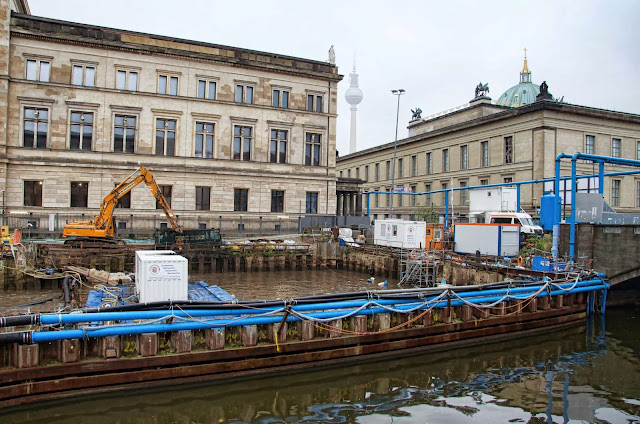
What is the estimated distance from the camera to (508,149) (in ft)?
172

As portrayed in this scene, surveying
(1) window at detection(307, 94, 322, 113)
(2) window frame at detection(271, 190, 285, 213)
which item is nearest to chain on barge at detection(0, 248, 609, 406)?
(2) window frame at detection(271, 190, 285, 213)

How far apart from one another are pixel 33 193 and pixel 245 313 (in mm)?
34769

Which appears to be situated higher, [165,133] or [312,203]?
[165,133]

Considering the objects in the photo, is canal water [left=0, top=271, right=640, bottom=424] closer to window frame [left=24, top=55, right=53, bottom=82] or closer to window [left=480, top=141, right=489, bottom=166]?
window frame [left=24, top=55, right=53, bottom=82]

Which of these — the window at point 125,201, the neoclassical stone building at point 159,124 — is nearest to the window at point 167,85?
the neoclassical stone building at point 159,124

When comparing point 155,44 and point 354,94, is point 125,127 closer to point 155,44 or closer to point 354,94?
point 155,44

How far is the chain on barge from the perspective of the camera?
1085 centimetres

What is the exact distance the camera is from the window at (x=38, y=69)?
130ft

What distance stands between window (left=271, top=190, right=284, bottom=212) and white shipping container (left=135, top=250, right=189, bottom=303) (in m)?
32.6

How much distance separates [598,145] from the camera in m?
50.5

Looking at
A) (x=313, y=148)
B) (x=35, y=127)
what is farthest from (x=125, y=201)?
(x=313, y=148)

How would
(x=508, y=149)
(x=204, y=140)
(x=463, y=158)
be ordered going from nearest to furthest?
(x=204, y=140), (x=508, y=149), (x=463, y=158)

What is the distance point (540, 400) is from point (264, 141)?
38.6 m

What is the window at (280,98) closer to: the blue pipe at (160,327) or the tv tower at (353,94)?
the blue pipe at (160,327)
